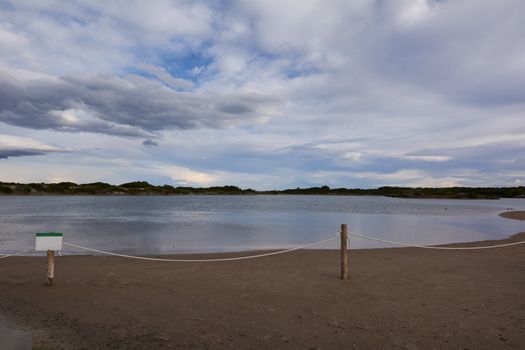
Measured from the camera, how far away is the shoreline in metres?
5.59

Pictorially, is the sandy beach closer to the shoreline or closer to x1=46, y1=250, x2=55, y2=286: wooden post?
the shoreline

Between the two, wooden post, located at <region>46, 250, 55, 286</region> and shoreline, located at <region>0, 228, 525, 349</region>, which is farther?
wooden post, located at <region>46, 250, 55, 286</region>

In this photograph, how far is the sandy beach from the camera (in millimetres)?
5570

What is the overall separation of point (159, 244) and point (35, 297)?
33.4 ft

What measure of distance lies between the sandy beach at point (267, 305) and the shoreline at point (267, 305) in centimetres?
2

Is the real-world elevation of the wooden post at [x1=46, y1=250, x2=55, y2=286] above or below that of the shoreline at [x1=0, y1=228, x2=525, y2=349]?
above

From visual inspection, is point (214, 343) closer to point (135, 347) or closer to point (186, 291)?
point (135, 347)

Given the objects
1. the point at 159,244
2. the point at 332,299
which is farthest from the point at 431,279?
the point at 159,244

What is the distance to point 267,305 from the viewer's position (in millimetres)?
7203

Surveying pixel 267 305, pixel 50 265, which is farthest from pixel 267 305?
pixel 50 265

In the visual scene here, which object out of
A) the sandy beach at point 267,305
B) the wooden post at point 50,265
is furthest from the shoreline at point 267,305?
the wooden post at point 50,265

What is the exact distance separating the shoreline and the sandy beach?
0.07 ft

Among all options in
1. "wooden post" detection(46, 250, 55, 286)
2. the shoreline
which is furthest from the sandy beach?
"wooden post" detection(46, 250, 55, 286)

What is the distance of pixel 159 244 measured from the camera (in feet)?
58.1
